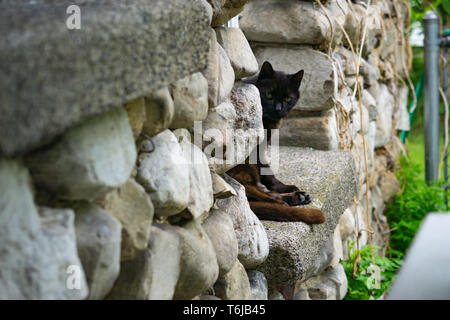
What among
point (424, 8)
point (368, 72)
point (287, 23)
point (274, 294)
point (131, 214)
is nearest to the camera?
point (131, 214)

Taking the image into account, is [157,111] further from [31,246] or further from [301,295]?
[301,295]

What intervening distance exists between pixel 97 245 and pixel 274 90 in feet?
6.59

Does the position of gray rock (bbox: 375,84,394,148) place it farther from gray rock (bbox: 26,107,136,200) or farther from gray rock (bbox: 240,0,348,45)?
gray rock (bbox: 26,107,136,200)

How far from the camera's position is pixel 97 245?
0.80 meters

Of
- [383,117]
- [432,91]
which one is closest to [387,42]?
[432,91]

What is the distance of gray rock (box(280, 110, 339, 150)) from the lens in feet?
9.80

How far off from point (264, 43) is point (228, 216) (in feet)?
5.99

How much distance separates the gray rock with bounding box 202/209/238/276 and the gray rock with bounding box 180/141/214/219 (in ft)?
0.14

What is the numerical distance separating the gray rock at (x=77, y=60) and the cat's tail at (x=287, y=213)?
1101 millimetres

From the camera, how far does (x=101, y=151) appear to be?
0.80m

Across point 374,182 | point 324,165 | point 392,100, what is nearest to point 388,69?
point 392,100

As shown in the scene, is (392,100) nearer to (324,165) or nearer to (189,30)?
(324,165)

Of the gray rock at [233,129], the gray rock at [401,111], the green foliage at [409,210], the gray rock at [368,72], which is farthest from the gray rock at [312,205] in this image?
the gray rock at [401,111]

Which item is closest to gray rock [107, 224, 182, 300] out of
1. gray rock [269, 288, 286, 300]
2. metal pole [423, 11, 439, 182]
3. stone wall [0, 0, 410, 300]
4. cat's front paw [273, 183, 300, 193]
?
stone wall [0, 0, 410, 300]
